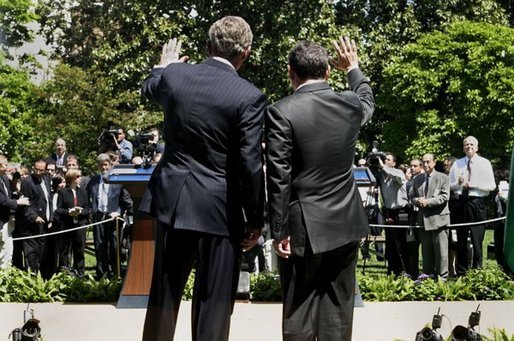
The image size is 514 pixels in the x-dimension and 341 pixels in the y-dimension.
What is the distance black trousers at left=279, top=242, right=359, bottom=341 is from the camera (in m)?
5.83

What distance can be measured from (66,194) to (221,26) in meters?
8.60

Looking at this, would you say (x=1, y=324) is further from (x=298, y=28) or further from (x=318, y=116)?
(x=298, y=28)

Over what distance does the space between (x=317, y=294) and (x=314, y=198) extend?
562mm

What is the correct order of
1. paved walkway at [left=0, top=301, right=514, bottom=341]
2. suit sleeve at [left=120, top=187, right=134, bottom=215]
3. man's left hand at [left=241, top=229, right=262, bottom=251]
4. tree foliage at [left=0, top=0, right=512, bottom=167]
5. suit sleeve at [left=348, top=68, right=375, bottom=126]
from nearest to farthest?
1. man's left hand at [left=241, top=229, right=262, bottom=251]
2. suit sleeve at [left=348, top=68, right=375, bottom=126]
3. paved walkway at [left=0, top=301, right=514, bottom=341]
4. suit sleeve at [left=120, top=187, right=134, bottom=215]
5. tree foliage at [left=0, top=0, right=512, bottom=167]

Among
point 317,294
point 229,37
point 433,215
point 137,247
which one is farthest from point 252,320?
point 433,215

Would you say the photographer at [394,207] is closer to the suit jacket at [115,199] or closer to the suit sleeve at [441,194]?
the suit sleeve at [441,194]

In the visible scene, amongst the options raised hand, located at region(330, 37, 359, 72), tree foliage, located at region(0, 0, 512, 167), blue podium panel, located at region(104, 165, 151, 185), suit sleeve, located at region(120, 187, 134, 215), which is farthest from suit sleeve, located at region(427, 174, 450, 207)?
tree foliage, located at region(0, 0, 512, 167)

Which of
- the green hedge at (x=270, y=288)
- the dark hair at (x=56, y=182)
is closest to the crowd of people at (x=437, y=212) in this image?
the green hedge at (x=270, y=288)

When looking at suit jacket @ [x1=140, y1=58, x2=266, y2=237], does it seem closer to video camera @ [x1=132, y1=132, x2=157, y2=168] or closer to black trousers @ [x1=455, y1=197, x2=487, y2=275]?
video camera @ [x1=132, y1=132, x2=157, y2=168]

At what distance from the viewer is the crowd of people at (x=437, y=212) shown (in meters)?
13.1

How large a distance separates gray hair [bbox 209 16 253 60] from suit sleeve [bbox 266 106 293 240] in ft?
1.25

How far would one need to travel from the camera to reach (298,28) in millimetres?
31578

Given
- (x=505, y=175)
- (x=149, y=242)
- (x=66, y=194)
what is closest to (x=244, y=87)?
(x=149, y=242)

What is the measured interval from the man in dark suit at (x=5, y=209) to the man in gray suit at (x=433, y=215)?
16.7ft
